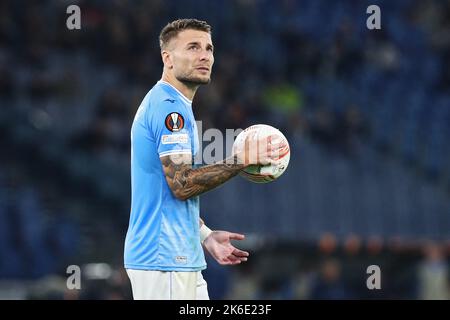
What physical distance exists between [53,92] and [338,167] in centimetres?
467

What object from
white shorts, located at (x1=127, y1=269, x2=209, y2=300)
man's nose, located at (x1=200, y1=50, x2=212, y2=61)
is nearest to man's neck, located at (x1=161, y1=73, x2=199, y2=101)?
man's nose, located at (x1=200, y1=50, x2=212, y2=61)

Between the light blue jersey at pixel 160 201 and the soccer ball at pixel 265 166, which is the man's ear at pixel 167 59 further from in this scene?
the soccer ball at pixel 265 166

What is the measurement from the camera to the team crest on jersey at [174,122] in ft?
18.2

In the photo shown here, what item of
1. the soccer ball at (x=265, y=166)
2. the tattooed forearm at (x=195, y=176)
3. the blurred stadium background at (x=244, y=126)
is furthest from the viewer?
the blurred stadium background at (x=244, y=126)

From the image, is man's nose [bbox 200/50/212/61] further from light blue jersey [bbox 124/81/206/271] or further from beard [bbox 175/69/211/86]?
light blue jersey [bbox 124/81/206/271]

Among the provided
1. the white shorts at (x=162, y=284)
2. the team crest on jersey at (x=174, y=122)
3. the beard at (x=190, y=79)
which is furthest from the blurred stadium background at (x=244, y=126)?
the team crest on jersey at (x=174, y=122)

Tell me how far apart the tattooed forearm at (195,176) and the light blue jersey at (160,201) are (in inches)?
3.2

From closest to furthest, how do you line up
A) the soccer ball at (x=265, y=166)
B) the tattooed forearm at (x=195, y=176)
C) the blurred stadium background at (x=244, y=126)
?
the tattooed forearm at (x=195, y=176), the soccer ball at (x=265, y=166), the blurred stadium background at (x=244, y=126)

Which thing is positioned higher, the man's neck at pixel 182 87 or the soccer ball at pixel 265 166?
the man's neck at pixel 182 87

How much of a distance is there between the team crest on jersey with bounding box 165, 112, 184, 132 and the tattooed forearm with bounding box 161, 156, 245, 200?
0.56 ft

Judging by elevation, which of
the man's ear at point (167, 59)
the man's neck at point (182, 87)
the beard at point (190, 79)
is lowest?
the man's neck at point (182, 87)

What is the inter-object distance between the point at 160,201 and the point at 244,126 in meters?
10.00

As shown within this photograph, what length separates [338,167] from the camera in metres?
15.7
